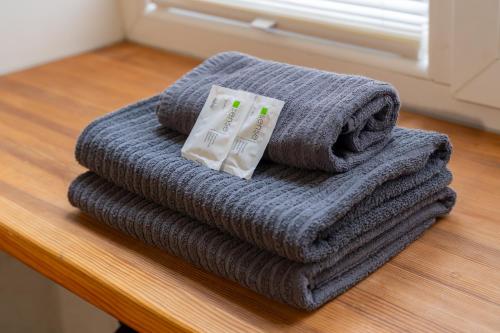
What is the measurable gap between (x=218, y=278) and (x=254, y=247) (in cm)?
6

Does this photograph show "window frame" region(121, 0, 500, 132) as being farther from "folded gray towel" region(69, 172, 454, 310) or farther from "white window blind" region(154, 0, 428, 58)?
"folded gray towel" region(69, 172, 454, 310)

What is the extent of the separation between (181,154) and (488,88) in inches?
18.0

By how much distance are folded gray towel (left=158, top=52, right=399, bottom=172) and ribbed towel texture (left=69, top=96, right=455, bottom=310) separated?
18 millimetres

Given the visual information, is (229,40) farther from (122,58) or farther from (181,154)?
(181,154)

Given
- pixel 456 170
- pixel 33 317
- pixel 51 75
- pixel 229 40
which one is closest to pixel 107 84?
pixel 51 75

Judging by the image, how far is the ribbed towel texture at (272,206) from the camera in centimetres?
66

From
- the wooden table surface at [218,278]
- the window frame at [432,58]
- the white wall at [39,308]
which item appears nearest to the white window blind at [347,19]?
the window frame at [432,58]

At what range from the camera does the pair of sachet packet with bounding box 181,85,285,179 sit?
29.9 inches

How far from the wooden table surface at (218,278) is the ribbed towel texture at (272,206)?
0.02m

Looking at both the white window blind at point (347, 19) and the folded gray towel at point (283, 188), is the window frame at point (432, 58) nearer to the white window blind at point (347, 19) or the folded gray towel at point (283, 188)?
the white window blind at point (347, 19)

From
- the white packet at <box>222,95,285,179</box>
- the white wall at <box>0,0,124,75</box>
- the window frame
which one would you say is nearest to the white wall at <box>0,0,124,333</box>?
the white wall at <box>0,0,124,75</box>

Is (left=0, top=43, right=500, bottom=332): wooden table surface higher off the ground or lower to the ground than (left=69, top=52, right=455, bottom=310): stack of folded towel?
lower

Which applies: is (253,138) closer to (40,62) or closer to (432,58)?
(432,58)

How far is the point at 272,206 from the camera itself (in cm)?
68
